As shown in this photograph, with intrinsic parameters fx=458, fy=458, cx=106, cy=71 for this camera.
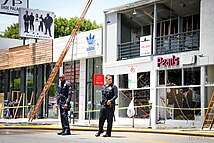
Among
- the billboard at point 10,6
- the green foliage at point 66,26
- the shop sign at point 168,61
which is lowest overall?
the shop sign at point 168,61

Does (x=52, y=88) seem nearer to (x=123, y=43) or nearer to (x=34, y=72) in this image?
(x=34, y=72)

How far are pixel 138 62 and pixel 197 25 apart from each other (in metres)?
3.87

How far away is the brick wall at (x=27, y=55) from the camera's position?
33.4 m

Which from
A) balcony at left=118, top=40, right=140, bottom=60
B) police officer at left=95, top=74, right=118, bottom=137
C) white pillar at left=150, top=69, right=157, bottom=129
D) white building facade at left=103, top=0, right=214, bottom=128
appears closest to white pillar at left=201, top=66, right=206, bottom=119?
white building facade at left=103, top=0, right=214, bottom=128

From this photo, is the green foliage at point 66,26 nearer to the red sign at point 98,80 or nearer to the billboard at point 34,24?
the billboard at point 34,24

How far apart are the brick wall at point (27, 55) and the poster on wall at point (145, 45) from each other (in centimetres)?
936

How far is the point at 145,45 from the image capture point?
2555 cm

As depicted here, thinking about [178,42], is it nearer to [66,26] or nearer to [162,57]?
[162,57]

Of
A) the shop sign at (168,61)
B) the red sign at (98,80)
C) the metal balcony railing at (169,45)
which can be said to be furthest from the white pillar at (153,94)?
the red sign at (98,80)

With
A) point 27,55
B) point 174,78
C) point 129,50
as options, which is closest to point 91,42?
point 129,50

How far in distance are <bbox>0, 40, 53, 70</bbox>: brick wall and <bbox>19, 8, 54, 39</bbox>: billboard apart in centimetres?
142

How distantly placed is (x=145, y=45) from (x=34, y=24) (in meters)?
14.0

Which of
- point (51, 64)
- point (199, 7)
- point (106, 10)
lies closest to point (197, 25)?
point (199, 7)

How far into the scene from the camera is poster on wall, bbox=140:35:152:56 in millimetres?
25219
